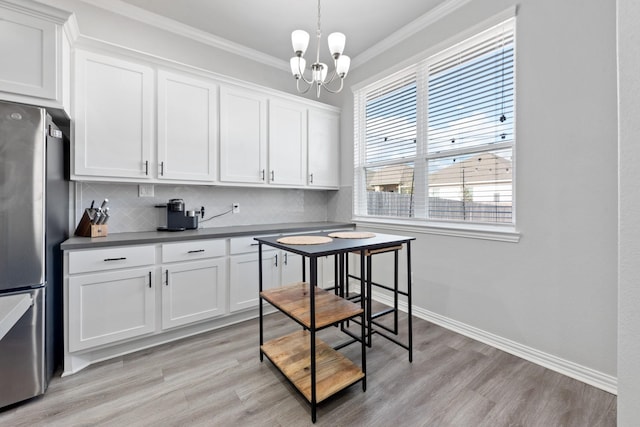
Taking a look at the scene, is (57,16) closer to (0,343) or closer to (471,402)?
(0,343)

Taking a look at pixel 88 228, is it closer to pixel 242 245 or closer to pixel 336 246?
pixel 242 245

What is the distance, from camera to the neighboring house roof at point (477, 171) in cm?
222

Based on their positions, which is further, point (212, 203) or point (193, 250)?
point (212, 203)

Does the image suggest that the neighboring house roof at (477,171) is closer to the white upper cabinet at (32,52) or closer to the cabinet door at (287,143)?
the cabinet door at (287,143)

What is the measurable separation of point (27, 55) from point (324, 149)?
8.73 feet

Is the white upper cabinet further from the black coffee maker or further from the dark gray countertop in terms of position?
the black coffee maker

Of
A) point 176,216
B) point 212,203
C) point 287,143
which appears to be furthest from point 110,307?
point 287,143

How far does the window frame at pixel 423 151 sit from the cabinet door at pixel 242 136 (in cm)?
123

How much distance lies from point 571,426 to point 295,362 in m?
1.52

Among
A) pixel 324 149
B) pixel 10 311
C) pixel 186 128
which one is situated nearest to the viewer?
pixel 10 311

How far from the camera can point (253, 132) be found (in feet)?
9.70

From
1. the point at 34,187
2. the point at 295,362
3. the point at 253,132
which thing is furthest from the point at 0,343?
the point at 253,132

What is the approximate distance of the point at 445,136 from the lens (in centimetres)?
261

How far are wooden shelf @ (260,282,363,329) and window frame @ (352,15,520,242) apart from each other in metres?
1.31
